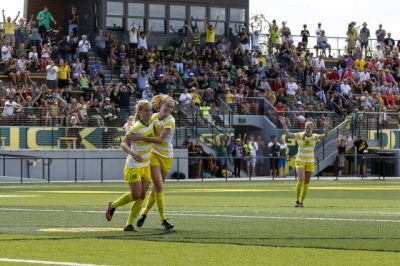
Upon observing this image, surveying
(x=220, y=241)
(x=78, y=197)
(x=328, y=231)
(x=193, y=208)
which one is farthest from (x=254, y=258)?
(x=78, y=197)

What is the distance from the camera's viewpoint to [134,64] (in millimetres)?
51188

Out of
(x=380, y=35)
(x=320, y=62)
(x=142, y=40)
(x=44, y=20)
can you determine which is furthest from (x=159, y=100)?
(x=380, y=35)

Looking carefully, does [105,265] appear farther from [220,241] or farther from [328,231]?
[328,231]

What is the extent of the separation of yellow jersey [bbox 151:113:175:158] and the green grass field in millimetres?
1110

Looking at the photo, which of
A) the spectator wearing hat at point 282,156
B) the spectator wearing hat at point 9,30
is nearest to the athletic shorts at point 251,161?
the spectator wearing hat at point 282,156

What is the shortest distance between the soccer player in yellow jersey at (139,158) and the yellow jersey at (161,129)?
198 mm

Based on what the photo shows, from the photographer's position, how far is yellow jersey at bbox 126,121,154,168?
17.1m

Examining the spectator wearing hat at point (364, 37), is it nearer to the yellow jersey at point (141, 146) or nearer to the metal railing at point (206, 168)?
the metal railing at point (206, 168)

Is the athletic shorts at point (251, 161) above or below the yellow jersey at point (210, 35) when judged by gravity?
below

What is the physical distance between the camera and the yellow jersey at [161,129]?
57.3ft

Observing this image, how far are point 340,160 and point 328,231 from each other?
34.0 m

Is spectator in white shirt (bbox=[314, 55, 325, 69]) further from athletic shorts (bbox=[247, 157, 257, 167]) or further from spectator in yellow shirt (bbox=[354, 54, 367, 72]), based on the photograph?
athletic shorts (bbox=[247, 157, 257, 167])

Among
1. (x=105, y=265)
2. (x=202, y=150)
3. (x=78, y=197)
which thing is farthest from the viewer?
(x=202, y=150)

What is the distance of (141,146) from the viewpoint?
17.2 m
